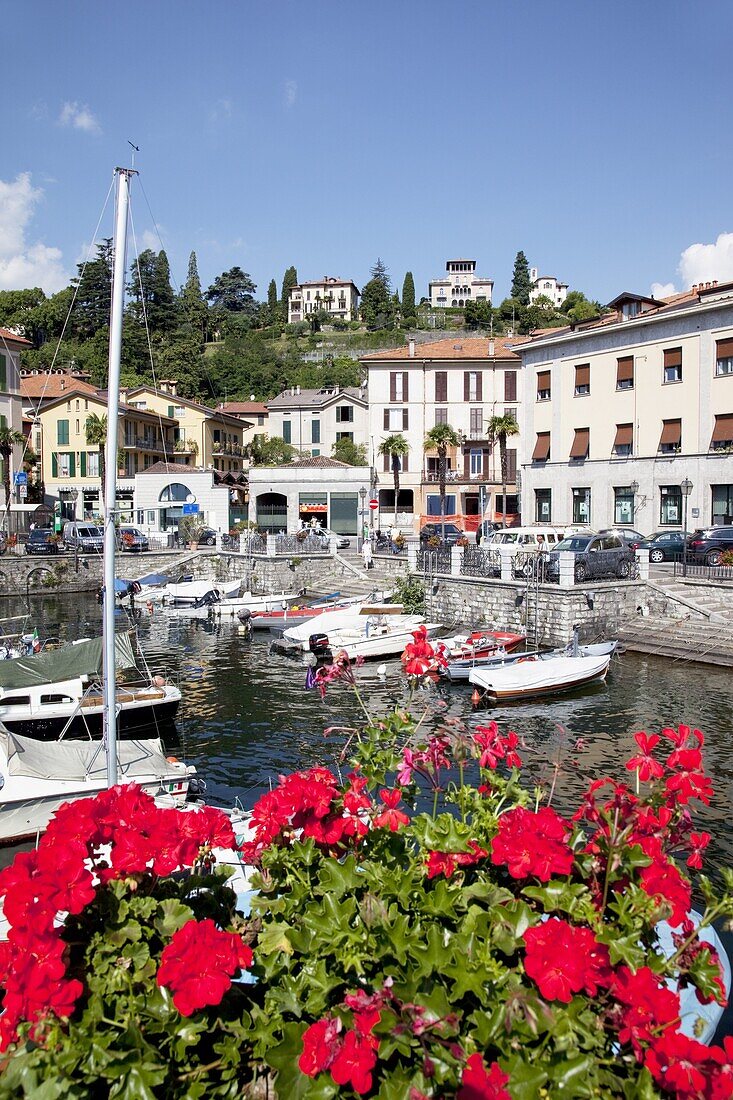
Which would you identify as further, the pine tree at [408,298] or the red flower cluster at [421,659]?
the pine tree at [408,298]

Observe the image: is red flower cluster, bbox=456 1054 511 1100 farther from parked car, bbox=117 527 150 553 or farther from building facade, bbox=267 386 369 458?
building facade, bbox=267 386 369 458

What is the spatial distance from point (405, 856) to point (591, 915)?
1.21m

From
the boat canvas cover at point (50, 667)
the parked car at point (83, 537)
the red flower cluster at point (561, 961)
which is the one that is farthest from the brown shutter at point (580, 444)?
the red flower cluster at point (561, 961)

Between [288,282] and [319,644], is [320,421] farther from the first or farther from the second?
[288,282]

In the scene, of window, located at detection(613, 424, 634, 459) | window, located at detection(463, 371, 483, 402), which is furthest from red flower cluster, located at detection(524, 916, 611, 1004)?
window, located at detection(463, 371, 483, 402)

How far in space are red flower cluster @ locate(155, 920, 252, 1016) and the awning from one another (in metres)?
43.4

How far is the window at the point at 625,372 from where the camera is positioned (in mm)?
44906

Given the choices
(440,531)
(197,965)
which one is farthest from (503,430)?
(197,965)

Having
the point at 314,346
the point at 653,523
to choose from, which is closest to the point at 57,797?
the point at 653,523

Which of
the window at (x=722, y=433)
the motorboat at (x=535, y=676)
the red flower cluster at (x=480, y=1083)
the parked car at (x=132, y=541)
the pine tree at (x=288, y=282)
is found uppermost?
the pine tree at (x=288, y=282)

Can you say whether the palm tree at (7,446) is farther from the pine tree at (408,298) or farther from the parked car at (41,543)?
the pine tree at (408,298)

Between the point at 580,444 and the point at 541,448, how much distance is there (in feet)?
9.96

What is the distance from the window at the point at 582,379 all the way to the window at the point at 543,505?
20.0 feet

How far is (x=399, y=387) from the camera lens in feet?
206
